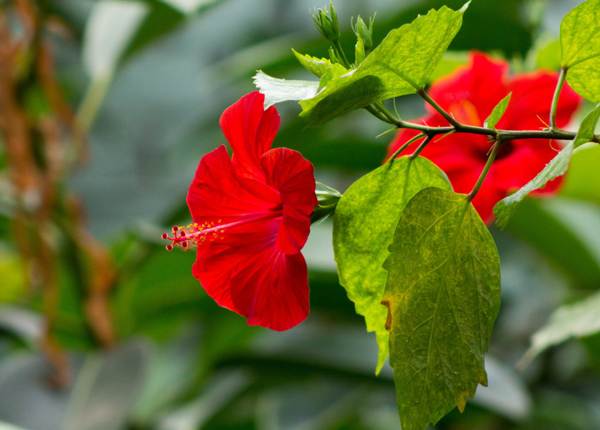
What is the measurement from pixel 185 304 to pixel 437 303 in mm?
648

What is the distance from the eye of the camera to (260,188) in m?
0.30

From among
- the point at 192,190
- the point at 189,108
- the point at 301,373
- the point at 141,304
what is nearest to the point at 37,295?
the point at 141,304

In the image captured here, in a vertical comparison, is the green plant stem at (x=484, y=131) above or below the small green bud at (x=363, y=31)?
below

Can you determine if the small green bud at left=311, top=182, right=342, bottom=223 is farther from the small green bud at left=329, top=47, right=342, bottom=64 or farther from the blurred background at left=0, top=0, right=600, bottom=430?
the blurred background at left=0, top=0, right=600, bottom=430

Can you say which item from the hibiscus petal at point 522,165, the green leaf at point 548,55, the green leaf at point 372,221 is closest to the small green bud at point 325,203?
the green leaf at point 372,221

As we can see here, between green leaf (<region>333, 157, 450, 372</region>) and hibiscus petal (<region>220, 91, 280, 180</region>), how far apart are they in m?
0.03

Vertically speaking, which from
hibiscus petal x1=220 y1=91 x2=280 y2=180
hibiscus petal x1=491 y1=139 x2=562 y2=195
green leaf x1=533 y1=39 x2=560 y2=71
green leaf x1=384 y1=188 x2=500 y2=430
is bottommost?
green leaf x1=533 y1=39 x2=560 y2=71

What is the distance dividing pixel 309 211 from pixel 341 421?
724mm

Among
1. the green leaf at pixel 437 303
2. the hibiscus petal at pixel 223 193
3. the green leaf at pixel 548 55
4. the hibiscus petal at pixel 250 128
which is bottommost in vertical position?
the green leaf at pixel 548 55

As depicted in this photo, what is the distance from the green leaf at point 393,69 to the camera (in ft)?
0.87

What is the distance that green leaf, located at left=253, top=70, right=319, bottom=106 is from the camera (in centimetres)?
27

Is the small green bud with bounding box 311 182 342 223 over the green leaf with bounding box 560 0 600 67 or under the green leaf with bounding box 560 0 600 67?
under

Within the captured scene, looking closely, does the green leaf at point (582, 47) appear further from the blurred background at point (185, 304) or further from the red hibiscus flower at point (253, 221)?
the blurred background at point (185, 304)

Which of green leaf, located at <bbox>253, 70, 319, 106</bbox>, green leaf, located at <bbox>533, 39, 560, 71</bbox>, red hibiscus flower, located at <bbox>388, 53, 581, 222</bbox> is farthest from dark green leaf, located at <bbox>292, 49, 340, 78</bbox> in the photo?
green leaf, located at <bbox>533, 39, 560, 71</bbox>
